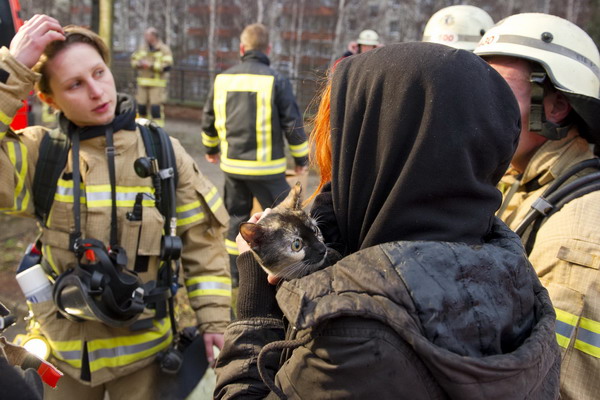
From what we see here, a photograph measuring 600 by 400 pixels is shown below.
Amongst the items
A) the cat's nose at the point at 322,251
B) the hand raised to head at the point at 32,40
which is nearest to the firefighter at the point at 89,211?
the hand raised to head at the point at 32,40

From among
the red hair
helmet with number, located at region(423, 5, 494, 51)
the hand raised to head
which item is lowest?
the red hair

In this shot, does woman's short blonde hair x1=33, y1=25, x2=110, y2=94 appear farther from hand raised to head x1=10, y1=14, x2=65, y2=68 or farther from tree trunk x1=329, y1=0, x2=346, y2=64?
tree trunk x1=329, y1=0, x2=346, y2=64

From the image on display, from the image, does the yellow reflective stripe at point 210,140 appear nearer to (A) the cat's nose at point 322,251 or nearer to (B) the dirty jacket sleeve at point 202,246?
(B) the dirty jacket sleeve at point 202,246

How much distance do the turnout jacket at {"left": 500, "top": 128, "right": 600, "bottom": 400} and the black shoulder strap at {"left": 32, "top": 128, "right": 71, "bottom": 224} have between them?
224cm

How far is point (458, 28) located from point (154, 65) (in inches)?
401

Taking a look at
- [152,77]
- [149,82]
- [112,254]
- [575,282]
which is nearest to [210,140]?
[112,254]

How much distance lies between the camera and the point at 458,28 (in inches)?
169

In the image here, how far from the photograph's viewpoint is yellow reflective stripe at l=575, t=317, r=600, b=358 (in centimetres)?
166

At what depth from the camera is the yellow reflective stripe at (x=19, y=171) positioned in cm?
221

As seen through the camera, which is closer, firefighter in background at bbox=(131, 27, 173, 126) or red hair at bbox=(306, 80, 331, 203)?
red hair at bbox=(306, 80, 331, 203)

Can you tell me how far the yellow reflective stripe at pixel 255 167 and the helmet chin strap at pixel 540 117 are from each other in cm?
361

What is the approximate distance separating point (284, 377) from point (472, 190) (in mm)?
656

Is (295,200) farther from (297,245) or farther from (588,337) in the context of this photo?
(588,337)

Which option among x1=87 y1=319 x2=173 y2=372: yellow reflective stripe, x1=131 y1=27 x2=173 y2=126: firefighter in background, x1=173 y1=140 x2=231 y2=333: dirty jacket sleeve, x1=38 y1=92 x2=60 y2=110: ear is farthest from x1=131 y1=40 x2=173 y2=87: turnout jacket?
x1=87 y1=319 x2=173 y2=372: yellow reflective stripe
